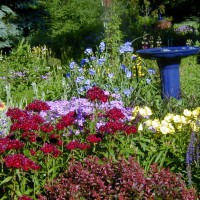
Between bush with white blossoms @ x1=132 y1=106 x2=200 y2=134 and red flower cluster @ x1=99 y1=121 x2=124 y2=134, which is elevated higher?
red flower cluster @ x1=99 y1=121 x2=124 y2=134

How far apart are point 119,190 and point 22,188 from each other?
0.77 metres

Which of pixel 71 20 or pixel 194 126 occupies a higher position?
pixel 71 20

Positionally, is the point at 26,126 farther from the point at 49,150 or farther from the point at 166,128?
the point at 166,128

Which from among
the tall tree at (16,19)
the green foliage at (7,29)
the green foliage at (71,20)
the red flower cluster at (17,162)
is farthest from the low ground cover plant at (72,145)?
the green foliage at (71,20)

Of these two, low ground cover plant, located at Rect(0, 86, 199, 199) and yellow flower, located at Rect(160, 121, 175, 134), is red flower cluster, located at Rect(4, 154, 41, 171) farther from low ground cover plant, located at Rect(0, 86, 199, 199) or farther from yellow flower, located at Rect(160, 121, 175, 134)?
yellow flower, located at Rect(160, 121, 175, 134)

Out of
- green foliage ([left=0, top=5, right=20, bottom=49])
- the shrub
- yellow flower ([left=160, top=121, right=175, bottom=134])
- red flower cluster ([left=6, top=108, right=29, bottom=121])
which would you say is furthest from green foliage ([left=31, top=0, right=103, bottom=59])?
the shrub

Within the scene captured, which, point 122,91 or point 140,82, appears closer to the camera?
point 122,91

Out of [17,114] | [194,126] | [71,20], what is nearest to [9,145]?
[17,114]

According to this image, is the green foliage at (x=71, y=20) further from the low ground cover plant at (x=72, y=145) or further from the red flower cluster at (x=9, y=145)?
the red flower cluster at (x=9, y=145)

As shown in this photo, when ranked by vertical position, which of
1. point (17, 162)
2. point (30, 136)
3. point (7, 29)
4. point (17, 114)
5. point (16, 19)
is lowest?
point (17, 162)

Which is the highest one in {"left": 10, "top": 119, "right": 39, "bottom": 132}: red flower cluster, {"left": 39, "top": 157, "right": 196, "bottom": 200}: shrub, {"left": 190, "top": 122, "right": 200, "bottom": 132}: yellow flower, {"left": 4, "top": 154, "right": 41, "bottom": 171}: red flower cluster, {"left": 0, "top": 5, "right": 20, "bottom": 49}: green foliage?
{"left": 0, "top": 5, "right": 20, "bottom": 49}: green foliage

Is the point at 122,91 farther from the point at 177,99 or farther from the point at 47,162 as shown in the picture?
the point at 47,162

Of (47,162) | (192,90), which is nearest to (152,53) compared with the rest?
(192,90)

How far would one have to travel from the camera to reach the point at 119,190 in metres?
3.70
